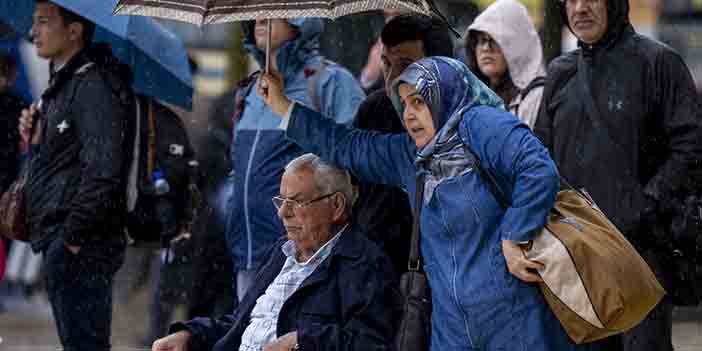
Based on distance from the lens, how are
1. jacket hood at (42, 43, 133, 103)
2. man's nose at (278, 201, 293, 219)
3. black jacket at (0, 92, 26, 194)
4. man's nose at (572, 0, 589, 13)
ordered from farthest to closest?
black jacket at (0, 92, 26, 194), jacket hood at (42, 43, 133, 103), man's nose at (572, 0, 589, 13), man's nose at (278, 201, 293, 219)

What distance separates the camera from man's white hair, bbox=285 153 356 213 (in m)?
5.80

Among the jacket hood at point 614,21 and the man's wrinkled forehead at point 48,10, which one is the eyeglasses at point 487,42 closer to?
the jacket hood at point 614,21

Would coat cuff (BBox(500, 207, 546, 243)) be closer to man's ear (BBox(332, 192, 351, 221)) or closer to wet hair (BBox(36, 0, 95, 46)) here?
man's ear (BBox(332, 192, 351, 221))

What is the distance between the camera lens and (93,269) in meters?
7.18

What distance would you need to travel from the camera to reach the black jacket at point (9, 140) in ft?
27.2

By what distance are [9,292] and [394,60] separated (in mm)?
8799

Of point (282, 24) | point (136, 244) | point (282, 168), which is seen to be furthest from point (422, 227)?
point (136, 244)

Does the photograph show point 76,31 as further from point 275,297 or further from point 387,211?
point 275,297

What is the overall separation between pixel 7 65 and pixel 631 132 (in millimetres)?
4270

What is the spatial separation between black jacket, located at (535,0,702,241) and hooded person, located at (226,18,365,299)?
1093mm

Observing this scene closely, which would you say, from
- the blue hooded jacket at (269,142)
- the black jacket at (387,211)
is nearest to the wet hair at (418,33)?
the black jacket at (387,211)

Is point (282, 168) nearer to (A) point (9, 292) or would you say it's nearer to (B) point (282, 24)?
(B) point (282, 24)

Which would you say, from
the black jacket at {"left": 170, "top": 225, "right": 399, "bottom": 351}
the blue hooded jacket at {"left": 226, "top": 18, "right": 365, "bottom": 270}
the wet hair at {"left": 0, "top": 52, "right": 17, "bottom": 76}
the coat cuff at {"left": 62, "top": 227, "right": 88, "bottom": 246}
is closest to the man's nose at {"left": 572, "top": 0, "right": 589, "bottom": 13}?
the blue hooded jacket at {"left": 226, "top": 18, "right": 365, "bottom": 270}

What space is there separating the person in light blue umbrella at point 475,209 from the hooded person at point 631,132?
0.87m
